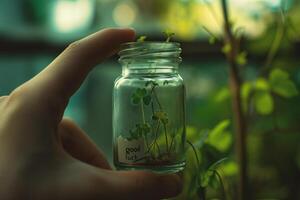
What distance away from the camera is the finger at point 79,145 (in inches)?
30.8

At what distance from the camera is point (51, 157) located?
0.59 m

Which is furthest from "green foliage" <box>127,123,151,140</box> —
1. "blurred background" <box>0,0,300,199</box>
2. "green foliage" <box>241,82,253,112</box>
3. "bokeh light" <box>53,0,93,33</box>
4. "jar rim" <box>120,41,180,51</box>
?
"bokeh light" <box>53,0,93,33</box>

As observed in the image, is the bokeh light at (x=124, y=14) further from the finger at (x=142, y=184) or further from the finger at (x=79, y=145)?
the finger at (x=142, y=184)

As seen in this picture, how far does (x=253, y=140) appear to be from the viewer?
149 cm

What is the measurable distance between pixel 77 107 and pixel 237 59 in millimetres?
1129

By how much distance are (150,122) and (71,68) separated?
14 centimetres

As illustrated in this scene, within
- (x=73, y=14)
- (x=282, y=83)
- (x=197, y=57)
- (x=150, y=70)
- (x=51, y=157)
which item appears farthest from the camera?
(x=73, y=14)

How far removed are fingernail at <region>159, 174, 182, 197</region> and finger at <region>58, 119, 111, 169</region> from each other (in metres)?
0.18

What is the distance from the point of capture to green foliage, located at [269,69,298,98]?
90 cm

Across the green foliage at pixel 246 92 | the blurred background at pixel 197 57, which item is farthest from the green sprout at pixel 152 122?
the green foliage at pixel 246 92

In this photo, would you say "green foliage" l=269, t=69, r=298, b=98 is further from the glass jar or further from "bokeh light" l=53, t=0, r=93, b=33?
Answer: "bokeh light" l=53, t=0, r=93, b=33

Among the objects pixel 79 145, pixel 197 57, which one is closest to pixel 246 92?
pixel 79 145

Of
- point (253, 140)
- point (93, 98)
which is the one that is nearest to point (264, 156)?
point (253, 140)

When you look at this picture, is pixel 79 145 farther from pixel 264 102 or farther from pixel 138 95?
pixel 264 102
